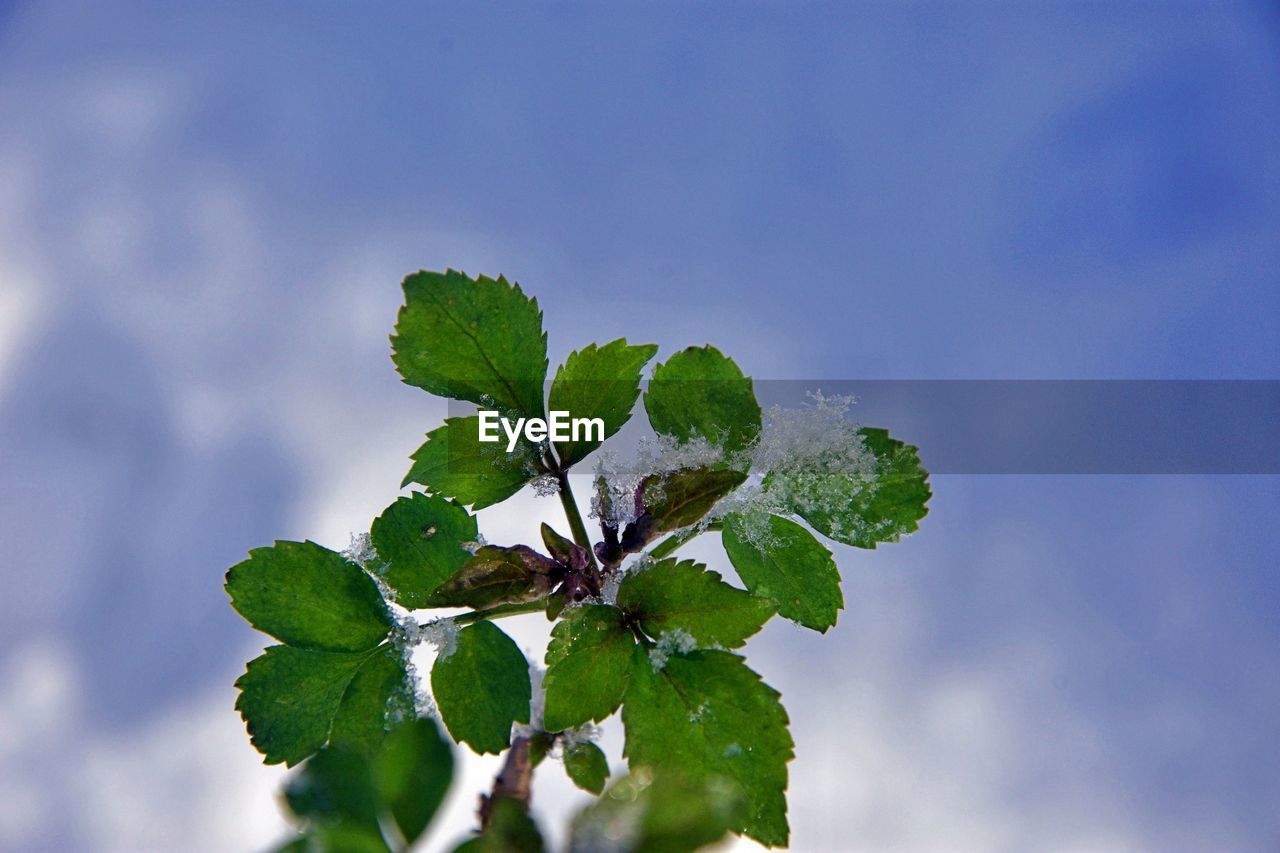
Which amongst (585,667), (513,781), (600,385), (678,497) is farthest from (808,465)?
(513,781)

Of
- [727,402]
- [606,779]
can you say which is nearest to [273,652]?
[606,779]

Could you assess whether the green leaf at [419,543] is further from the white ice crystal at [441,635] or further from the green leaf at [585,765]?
the green leaf at [585,765]

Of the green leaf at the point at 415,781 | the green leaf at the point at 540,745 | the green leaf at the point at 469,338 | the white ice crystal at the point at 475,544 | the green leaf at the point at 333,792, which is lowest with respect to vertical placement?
the green leaf at the point at 333,792

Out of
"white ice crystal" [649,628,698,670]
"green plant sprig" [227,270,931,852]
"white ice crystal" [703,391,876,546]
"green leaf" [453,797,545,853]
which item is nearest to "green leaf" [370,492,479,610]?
"green plant sprig" [227,270,931,852]

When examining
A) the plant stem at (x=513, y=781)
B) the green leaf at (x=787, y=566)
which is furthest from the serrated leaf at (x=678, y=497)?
the plant stem at (x=513, y=781)

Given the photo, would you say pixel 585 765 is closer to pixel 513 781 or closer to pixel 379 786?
pixel 513 781

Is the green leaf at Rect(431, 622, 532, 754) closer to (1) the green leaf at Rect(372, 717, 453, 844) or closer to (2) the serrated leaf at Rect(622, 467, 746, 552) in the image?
(2) the serrated leaf at Rect(622, 467, 746, 552)
